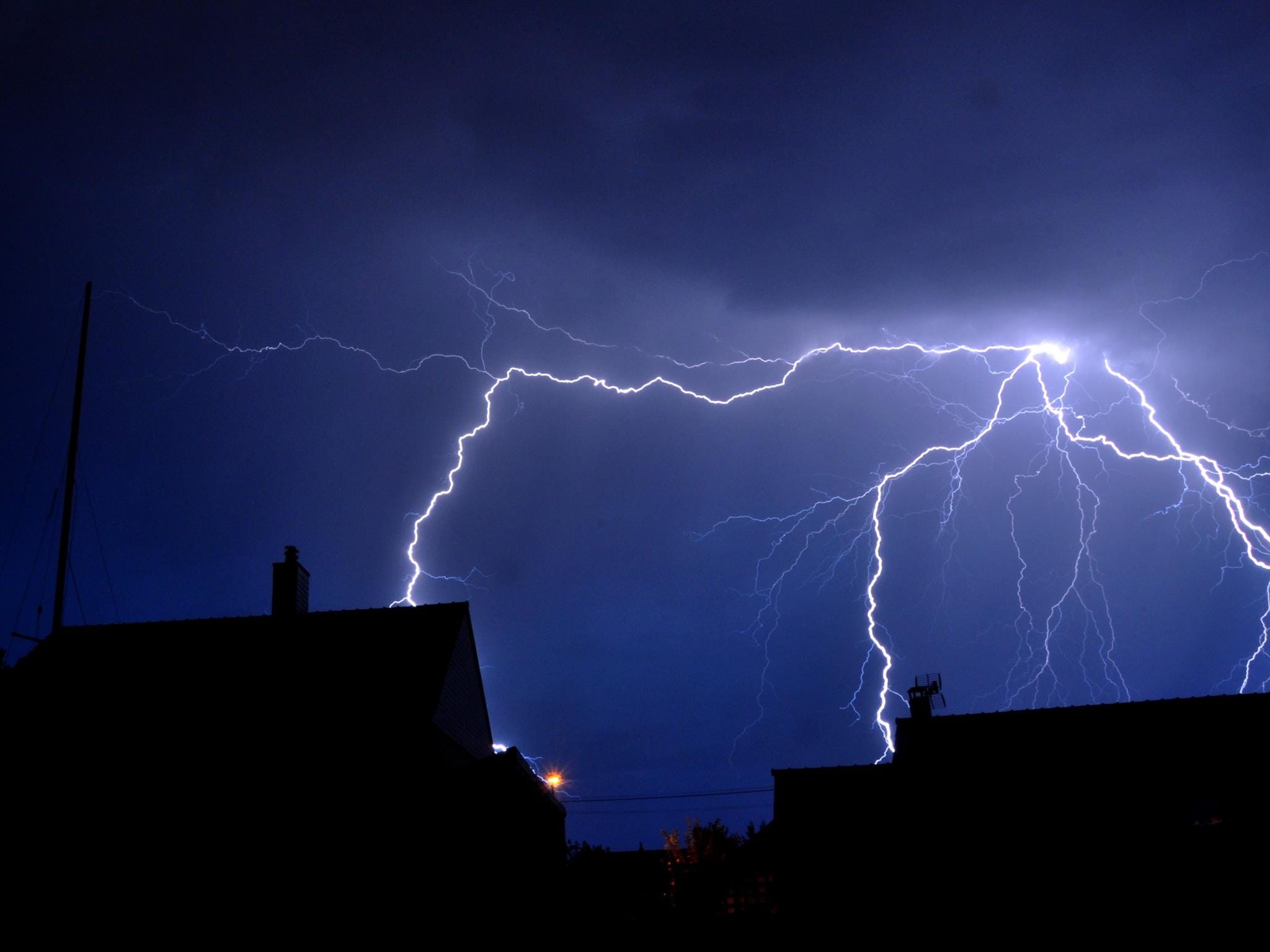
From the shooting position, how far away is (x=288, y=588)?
16.4m

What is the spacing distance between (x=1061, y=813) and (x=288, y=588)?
14201 mm

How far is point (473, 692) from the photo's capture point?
1747cm

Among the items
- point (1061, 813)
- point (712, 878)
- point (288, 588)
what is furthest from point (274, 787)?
point (1061, 813)

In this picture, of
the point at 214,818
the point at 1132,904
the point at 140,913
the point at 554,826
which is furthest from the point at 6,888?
the point at 1132,904

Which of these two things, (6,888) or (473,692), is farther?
(473,692)

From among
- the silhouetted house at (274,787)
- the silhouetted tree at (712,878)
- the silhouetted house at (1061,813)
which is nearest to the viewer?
the silhouetted house at (274,787)

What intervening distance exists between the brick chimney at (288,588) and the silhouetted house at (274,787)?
1.34m

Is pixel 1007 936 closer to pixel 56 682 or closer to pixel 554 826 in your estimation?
pixel 554 826

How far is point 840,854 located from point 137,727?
39.4ft

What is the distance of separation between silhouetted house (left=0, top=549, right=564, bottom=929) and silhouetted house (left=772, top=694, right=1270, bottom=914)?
5.56 meters

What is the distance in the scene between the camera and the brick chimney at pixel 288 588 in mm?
16203

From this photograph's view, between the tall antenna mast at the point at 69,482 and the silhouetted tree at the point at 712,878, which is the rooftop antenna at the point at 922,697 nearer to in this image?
the silhouetted tree at the point at 712,878

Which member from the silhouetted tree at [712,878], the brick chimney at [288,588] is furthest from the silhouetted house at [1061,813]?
the brick chimney at [288,588]

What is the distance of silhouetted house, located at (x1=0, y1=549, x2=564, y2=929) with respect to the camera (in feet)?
36.2
